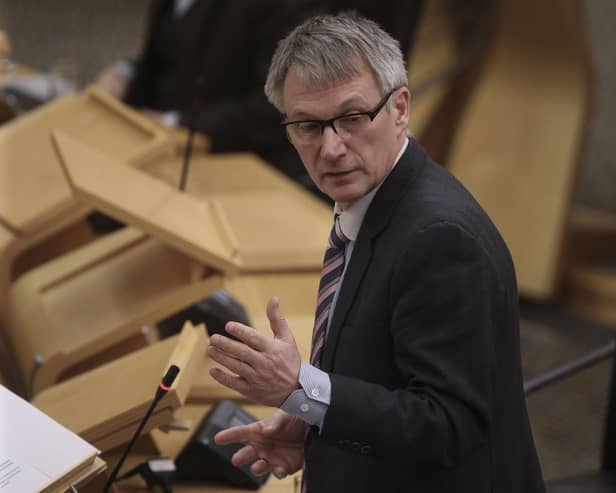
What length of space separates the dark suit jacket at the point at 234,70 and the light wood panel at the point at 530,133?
1234mm

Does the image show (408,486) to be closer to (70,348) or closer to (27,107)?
(70,348)

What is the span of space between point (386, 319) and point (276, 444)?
339 millimetres

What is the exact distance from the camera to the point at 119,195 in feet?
6.64

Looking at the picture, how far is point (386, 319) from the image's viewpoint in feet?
4.29

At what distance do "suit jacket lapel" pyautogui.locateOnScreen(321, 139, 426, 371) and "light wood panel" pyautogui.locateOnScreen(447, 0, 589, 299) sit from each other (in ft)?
11.5

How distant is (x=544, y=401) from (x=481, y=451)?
2.76 metres

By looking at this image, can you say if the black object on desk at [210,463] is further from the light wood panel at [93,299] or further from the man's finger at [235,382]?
the man's finger at [235,382]

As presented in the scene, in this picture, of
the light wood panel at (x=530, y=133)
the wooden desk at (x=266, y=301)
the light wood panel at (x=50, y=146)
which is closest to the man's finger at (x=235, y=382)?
the wooden desk at (x=266, y=301)

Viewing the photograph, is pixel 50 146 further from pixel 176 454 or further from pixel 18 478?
pixel 18 478

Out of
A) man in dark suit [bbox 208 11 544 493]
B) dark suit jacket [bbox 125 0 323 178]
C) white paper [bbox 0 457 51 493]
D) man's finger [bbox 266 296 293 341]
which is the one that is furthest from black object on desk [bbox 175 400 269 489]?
dark suit jacket [bbox 125 0 323 178]

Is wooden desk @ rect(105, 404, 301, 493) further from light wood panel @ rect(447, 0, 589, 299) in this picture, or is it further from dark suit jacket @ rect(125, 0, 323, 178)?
light wood panel @ rect(447, 0, 589, 299)

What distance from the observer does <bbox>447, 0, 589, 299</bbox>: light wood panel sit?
15.8 feet

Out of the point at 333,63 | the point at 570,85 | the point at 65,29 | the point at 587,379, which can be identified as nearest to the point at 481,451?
the point at 333,63

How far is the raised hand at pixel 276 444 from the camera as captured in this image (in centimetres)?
152
